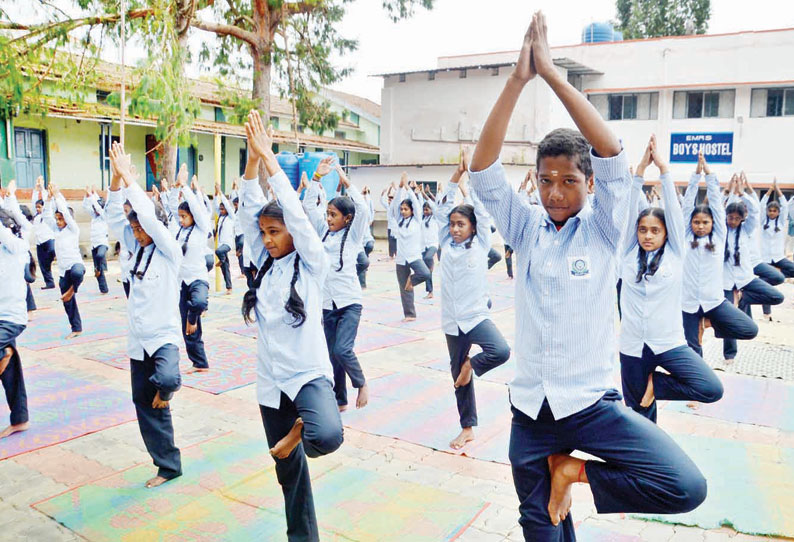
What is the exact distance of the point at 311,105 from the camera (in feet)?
60.3

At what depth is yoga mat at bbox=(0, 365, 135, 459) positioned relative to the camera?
209 inches

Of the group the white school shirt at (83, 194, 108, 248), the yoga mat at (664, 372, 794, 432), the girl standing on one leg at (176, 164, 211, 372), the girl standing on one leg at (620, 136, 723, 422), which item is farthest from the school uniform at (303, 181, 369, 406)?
the white school shirt at (83, 194, 108, 248)

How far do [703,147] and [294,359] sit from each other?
71.5ft

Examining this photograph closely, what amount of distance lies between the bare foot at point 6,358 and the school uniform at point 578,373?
14.1ft

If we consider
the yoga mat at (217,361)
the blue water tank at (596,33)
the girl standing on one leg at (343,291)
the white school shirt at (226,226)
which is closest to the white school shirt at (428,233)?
the white school shirt at (226,226)

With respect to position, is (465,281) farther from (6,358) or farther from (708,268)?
(6,358)

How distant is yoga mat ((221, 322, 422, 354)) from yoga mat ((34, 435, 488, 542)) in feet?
12.4

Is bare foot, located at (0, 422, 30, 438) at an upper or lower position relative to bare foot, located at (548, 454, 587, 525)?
lower

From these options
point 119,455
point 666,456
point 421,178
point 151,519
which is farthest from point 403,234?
point 421,178

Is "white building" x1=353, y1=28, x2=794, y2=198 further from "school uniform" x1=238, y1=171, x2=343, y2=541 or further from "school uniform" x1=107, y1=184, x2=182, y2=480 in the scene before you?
"school uniform" x1=238, y1=171, x2=343, y2=541

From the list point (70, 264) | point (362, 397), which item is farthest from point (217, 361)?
point (70, 264)

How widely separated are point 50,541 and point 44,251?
10.3 metres

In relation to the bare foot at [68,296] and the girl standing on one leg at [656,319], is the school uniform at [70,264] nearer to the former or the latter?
the bare foot at [68,296]

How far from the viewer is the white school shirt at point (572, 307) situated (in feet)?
8.41
